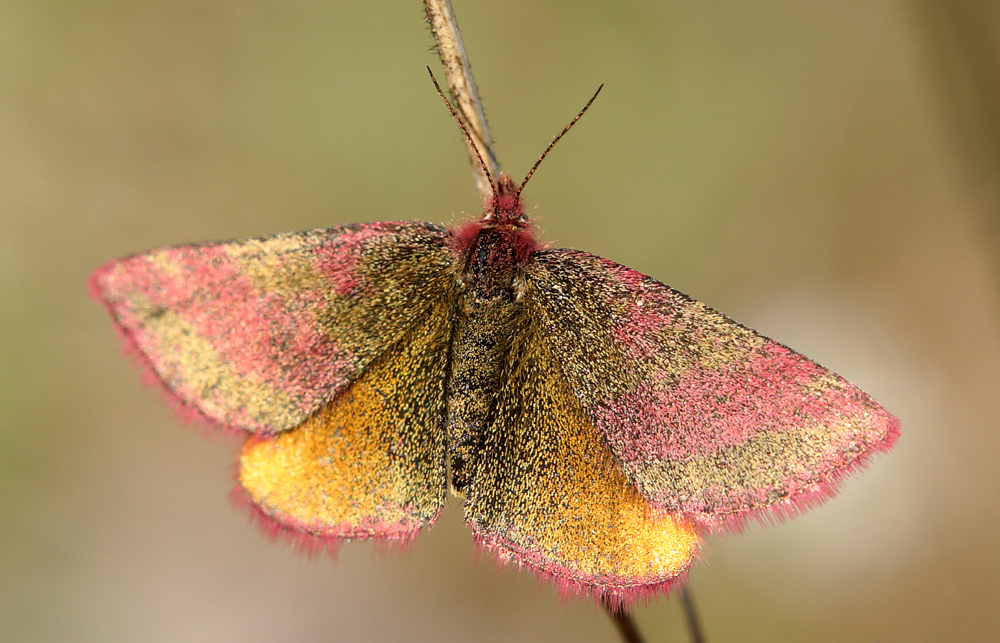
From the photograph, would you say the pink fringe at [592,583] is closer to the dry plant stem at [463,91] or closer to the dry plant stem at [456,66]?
the dry plant stem at [463,91]

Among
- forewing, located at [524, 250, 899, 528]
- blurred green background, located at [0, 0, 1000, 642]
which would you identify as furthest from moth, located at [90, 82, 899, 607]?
blurred green background, located at [0, 0, 1000, 642]

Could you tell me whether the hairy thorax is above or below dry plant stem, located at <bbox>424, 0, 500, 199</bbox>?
below

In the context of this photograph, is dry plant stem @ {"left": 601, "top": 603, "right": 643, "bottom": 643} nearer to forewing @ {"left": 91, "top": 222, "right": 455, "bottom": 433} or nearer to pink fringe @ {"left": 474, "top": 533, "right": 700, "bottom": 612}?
pink fringe @ {"left": 474, "top": 533, "right": 700, "bottom": 612}

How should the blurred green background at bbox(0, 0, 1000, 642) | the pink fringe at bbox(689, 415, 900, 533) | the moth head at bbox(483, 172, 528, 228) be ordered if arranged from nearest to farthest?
the pink fringe at bbox(689, 415, 900, 533) → the moth head at bbox(483, 172, 528, 228) → the blurred green background at bbox(0, 0, 1000, 642)

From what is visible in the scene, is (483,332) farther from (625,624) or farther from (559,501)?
(625,624)

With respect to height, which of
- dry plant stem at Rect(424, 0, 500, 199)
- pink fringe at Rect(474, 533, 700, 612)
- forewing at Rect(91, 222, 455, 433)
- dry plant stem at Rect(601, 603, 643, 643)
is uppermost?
dry plant stem at Rect(424, 0, 500, 199)

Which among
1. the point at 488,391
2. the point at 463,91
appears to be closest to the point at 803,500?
the point at 488,391
